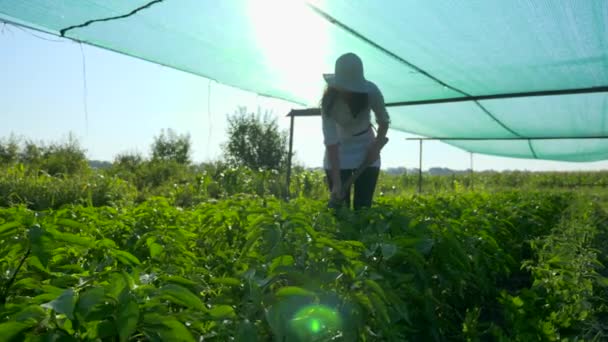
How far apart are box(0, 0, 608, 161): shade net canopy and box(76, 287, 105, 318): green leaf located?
235cm

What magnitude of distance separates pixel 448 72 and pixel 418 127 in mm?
3605

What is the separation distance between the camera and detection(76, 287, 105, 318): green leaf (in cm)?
63

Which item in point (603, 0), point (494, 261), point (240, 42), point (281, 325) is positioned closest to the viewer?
point (281, 325)

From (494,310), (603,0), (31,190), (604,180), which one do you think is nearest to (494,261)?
(494,310)

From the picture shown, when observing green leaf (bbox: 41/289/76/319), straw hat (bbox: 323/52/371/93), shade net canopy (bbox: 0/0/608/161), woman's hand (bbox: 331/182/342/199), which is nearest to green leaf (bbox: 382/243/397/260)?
green leaf (bbox: 41/289/76/319)

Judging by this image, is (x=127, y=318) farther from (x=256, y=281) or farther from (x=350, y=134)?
(x=350, y=134)

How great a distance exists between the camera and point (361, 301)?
86cm

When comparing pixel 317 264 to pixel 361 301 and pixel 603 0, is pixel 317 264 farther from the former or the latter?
pixel 603 0

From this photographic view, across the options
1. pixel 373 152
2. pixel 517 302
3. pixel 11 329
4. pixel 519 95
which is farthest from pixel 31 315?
pixel 519 95

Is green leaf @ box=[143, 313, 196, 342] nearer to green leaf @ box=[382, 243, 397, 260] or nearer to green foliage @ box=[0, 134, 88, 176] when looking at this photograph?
A: green leaf @ box=[382, 243, 397, 260]

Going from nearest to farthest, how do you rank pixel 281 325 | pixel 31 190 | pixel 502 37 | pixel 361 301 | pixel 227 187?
pixel 281 325, pixel 361 301, pixel 502 37, pixel 31 190, pixel 227 187

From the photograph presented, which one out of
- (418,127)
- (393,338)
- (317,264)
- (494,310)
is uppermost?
(418,127)

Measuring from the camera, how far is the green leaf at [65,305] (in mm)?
594

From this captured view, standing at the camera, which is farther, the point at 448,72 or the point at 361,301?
the point at 448,72
